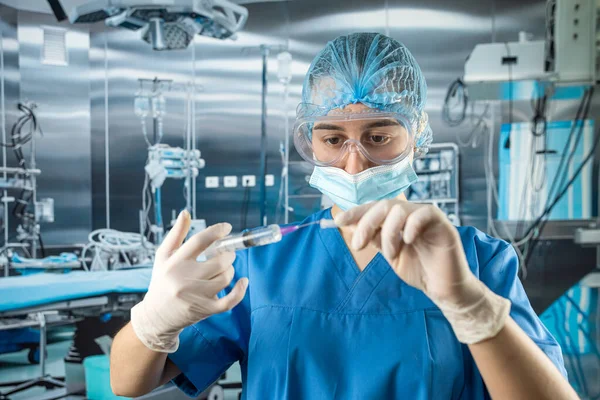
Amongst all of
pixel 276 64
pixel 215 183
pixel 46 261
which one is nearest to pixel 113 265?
pixel 46 261

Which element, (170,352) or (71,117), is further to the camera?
(71,117)

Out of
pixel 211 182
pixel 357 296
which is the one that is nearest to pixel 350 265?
pixel 357 296

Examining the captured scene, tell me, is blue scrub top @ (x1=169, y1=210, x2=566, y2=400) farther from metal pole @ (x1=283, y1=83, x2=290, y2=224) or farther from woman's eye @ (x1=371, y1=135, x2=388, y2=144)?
metal pole @ (x1=283, y1=83, x2=290, y2=224)

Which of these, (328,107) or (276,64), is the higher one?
(276,64)

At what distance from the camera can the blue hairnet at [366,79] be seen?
998 mm

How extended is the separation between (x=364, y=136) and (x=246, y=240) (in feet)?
1.13

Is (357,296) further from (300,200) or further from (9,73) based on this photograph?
(9,73)

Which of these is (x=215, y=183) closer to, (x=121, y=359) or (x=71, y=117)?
(x=71, y=117)

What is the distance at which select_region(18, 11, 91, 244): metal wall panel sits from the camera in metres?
3.98

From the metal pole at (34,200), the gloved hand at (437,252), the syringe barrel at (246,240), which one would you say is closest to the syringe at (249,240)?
the syringe barrel at (246,240)

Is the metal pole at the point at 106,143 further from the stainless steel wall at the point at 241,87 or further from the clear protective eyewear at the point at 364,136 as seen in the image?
the clear protective eyewear at the point at 364,136

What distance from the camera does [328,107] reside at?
3.31 ft

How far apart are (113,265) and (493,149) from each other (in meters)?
3.22

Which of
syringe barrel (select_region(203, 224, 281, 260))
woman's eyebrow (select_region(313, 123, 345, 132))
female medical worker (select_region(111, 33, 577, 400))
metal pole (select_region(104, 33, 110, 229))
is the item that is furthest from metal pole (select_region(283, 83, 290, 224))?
syringe barrel (select_region(203, 224, 281, 260))
